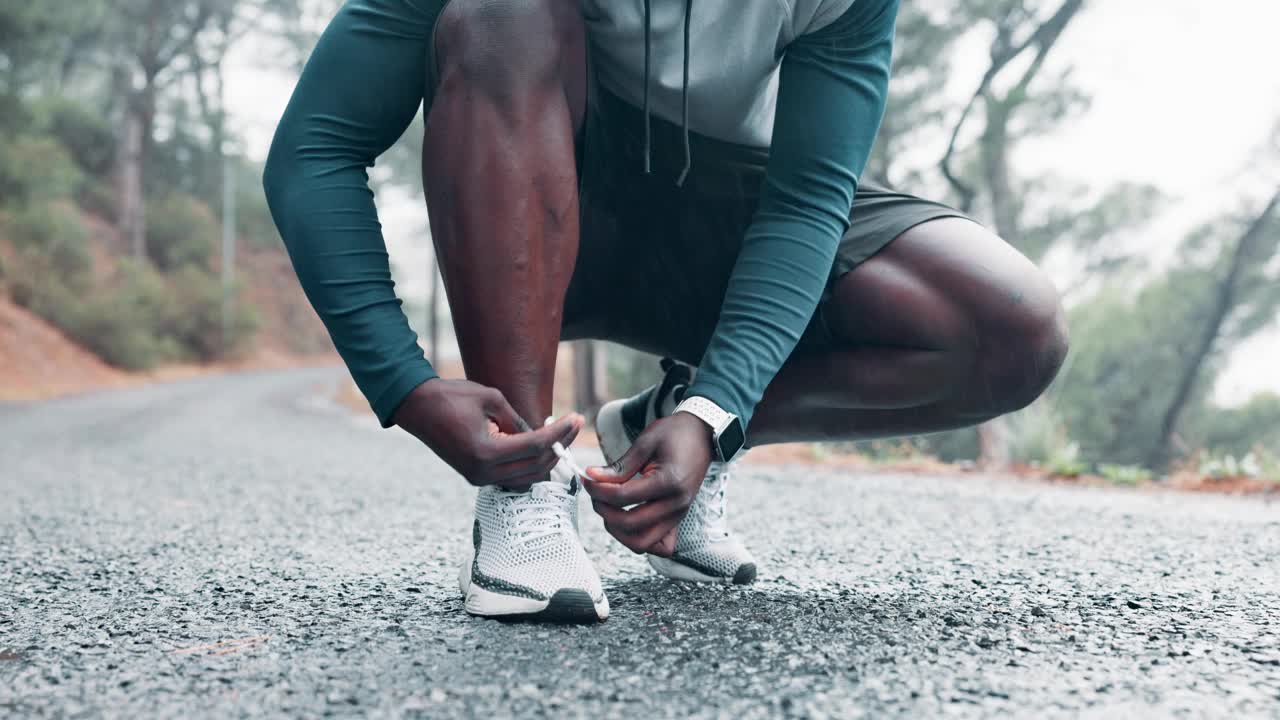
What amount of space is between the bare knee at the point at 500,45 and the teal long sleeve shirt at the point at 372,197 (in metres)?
0.09

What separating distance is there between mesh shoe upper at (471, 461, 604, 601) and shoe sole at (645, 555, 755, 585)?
0.31 meters

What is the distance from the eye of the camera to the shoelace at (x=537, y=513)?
121cm

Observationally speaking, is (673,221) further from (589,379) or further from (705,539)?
(589,379)

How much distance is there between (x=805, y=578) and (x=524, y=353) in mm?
706

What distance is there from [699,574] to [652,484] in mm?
505

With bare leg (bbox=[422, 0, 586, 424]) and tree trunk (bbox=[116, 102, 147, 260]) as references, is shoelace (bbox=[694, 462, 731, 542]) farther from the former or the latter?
tree trunk (bbox=[116, 102, 147, 260])

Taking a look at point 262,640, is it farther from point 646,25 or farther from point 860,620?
point 646,25

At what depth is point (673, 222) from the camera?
1545 millimetres

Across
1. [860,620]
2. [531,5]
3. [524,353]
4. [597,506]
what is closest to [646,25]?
[531,5]

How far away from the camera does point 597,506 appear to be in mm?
1097

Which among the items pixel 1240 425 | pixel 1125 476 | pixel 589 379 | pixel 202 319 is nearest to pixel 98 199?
pixel 202 319

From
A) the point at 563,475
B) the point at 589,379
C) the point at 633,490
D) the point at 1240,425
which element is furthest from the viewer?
the point at 1240,425

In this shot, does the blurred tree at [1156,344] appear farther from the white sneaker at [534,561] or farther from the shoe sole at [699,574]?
the white sneaker at [534,561]

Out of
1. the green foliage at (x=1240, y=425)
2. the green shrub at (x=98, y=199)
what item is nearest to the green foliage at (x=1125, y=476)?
the green foliage at (x=1240, y=425)
